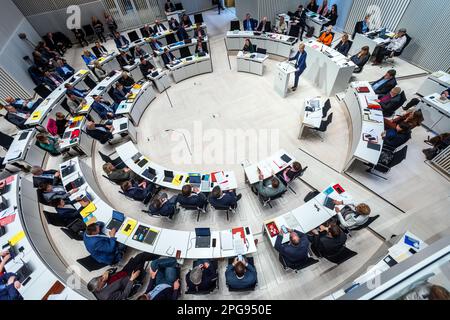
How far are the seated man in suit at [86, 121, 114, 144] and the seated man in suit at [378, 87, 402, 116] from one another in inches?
393

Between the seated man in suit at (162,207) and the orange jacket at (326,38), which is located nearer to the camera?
the seated man in suit at (162,207)

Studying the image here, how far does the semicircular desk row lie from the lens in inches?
168

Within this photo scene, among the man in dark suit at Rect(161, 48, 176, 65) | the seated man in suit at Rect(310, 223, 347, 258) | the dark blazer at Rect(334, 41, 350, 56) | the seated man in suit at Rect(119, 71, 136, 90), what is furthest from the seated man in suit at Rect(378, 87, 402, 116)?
the seated man in suit at Rect(119, 71, 136, 90)

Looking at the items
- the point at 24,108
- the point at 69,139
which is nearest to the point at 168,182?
the point at 69,139

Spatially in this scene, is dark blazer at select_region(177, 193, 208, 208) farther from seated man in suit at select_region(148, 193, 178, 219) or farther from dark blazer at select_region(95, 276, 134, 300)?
dark blazer at select_region(95, 276, 134, 300)

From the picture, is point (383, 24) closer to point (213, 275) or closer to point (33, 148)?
point (213, 275)

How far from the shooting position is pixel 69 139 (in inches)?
298

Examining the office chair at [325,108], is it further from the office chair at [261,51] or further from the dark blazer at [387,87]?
the office chair at [261,51]

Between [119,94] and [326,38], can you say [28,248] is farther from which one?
[326,38]

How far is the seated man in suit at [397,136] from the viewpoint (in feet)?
19.4

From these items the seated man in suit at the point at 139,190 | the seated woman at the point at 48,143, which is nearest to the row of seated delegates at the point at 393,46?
the seated man in suit at the point at 139,190

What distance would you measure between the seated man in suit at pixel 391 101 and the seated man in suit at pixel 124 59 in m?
11.3

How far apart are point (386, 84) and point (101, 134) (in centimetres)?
1064

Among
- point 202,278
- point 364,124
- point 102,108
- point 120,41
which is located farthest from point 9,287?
point 120,41
